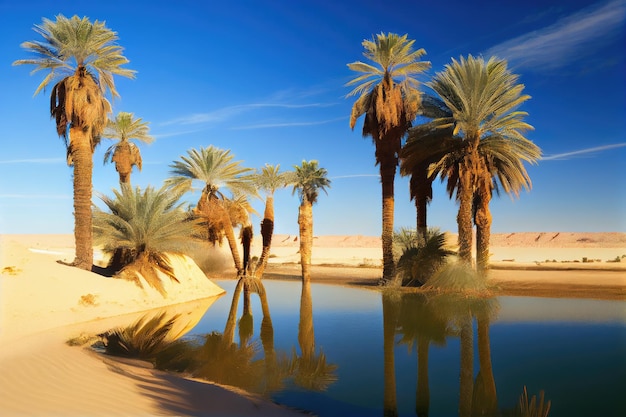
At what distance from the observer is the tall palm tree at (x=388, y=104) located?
2408 cm

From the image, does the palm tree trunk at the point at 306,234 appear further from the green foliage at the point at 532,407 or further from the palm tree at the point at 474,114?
the green foliage at the point at 532,407

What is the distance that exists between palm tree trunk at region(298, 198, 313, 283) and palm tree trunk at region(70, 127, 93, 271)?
12.7m

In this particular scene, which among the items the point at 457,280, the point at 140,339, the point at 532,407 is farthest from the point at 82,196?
the point at 532,407

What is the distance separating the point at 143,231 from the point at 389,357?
13.4 metres

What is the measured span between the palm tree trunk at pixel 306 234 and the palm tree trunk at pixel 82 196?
41.7 feet

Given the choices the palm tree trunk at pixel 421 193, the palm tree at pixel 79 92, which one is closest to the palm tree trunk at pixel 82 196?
the palm tree at pixel 79 92

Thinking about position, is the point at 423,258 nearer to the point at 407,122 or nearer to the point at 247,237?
the point at 407,122

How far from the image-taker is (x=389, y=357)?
930 cm

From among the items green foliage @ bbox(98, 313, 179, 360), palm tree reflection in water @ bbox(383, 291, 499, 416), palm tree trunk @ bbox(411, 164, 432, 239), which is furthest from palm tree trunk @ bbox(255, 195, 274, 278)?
green foliage @ bbox(98, 313, 179, 360)

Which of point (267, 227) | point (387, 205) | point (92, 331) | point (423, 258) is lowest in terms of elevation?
point (92, 331)

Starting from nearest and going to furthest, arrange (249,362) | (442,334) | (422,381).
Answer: (422,381) < (249,362) < (442,334)

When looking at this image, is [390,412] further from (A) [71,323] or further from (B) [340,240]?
(B) [340,240]

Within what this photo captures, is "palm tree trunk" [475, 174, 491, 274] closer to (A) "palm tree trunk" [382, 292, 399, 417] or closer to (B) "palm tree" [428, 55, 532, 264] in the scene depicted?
(B) "palm tree" [428, 55, 532, 264]

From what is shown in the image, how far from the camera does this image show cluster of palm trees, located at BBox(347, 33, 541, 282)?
2180 centimetres
